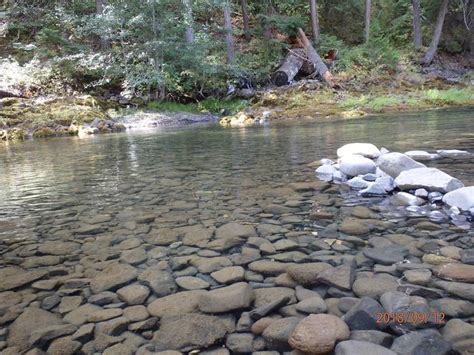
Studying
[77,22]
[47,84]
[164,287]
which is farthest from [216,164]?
[77,22]

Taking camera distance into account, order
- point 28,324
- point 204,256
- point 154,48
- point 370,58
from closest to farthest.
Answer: point 28,324, point 204,256, point 154,48, point 370,58

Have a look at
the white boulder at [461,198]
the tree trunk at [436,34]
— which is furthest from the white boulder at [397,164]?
the tree trunk at [436,34]

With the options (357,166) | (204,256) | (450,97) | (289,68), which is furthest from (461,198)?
(289,68)

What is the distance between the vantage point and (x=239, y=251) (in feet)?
8.79

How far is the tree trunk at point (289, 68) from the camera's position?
18438mm

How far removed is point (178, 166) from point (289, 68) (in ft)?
46.2

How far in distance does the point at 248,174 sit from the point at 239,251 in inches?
93.9

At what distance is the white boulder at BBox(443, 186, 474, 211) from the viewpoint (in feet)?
9.98

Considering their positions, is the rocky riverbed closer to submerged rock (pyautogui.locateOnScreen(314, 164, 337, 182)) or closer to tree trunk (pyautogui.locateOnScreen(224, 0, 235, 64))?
submerged rock (pyautogui.locateOnScreen(314, 164, 337, 182))

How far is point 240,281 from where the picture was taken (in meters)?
2.28

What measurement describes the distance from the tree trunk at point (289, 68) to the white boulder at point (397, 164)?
14.9 m

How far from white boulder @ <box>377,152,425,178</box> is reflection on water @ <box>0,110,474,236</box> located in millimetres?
512

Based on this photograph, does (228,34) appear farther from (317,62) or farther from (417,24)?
(417,24)
